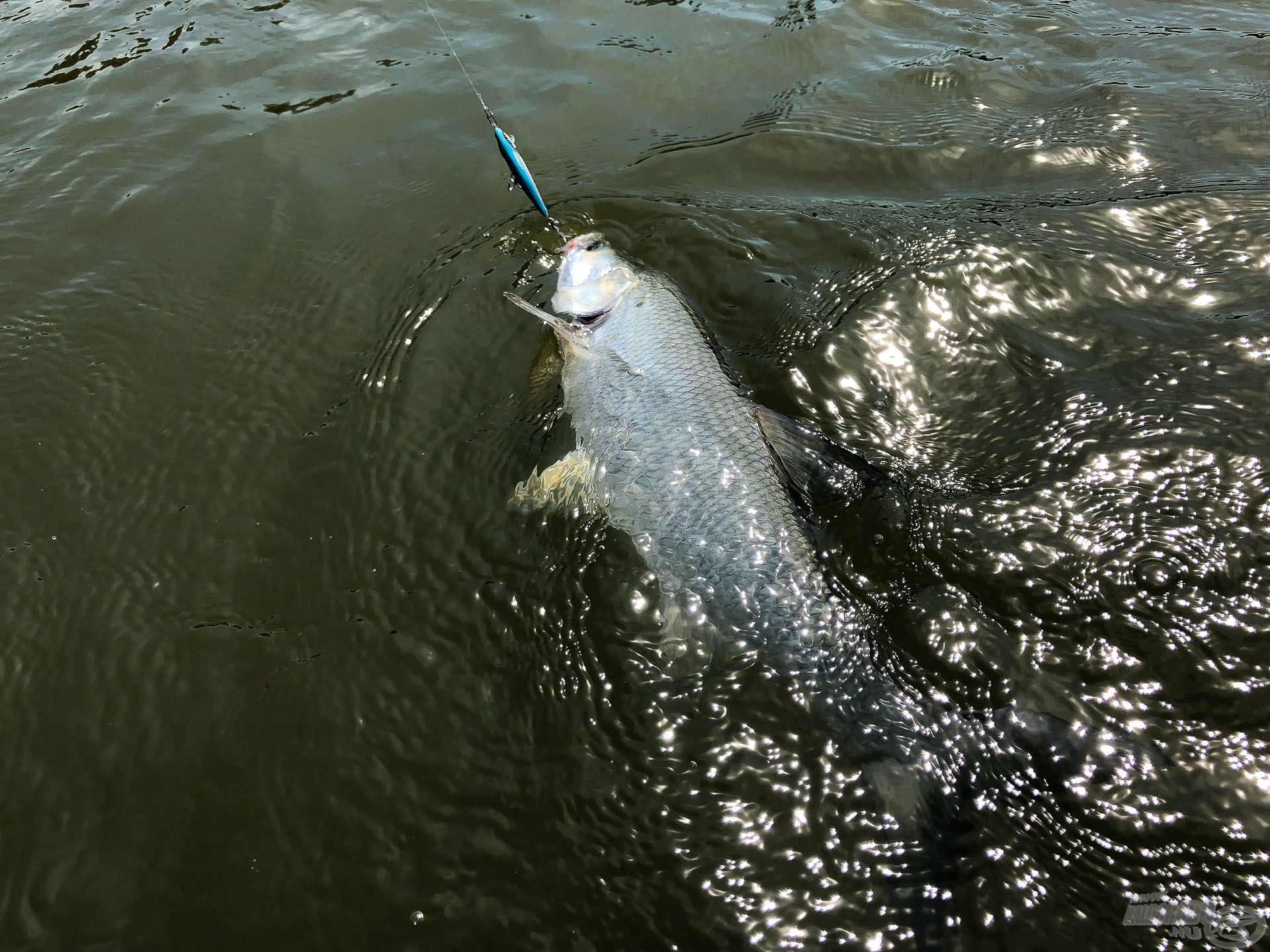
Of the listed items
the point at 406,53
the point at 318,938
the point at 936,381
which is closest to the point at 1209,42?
the point at 936,381

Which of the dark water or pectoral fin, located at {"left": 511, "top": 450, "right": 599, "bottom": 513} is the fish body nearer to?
pectoral fin, located at {"left": 511, "top": 450, "right": 599, "bottom": 513}

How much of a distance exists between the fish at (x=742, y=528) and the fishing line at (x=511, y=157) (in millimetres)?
917

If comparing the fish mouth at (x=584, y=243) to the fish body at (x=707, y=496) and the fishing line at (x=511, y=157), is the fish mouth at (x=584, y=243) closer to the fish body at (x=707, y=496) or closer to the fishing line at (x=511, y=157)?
the fishing line at (x=511, y=157)

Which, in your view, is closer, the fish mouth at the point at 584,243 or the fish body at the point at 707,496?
the fish body at the point at 707,496

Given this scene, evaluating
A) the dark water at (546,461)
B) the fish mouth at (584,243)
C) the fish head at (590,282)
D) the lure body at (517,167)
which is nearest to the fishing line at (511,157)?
the lure body at (517,167)

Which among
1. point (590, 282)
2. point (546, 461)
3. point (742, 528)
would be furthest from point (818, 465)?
point (590, 282)

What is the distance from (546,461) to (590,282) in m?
1.42

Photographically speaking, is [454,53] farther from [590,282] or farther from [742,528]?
[742,528]

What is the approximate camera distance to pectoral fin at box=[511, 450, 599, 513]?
362 cm

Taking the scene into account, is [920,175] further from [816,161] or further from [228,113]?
[228,113]

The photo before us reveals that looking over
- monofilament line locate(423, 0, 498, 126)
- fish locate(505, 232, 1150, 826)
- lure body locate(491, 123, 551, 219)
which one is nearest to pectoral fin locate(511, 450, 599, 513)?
fish locate(505, 232, 1150, 826)

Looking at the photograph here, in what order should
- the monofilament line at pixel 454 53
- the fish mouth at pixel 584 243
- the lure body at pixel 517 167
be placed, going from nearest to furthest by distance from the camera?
the lure body at pixel 517 167, the fish mouth at pixel 584 243, the monofilament line at pixel 454 53

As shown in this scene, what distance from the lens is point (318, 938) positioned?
252 centimetres

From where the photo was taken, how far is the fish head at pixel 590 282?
4.53 m
